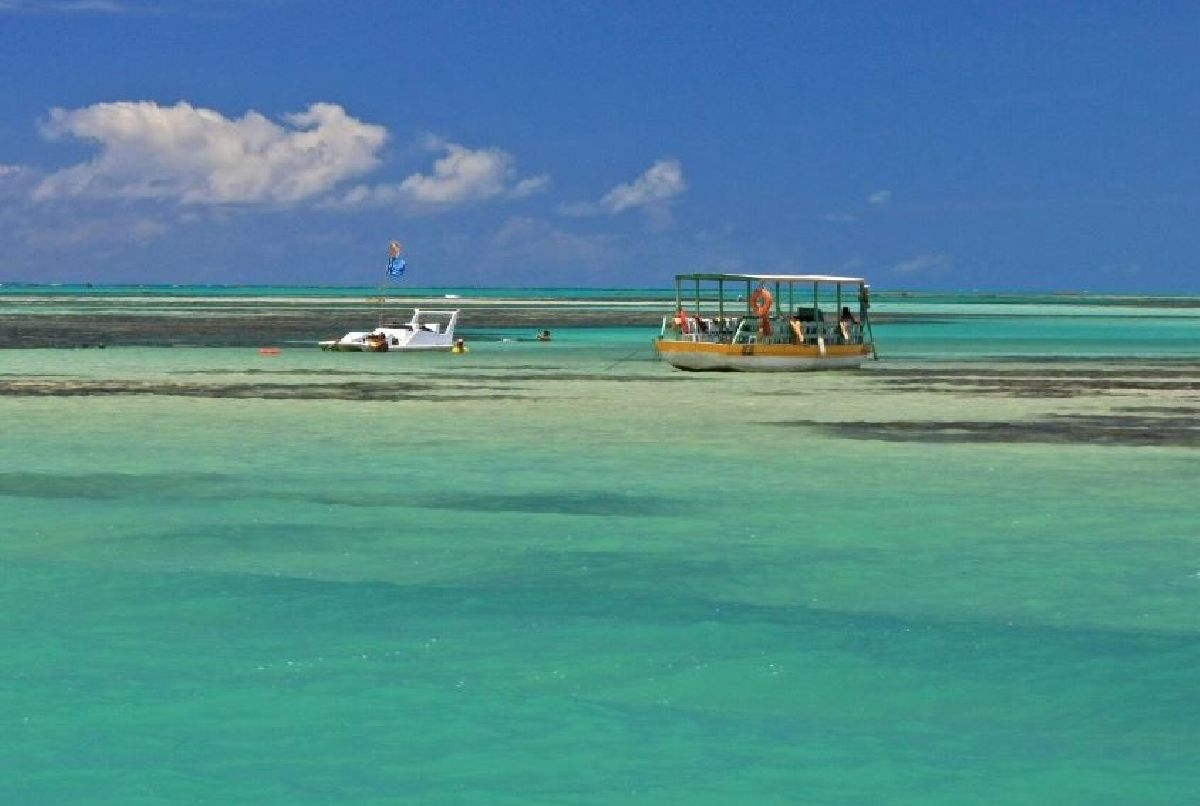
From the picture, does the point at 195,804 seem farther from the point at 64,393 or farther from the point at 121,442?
the point at 64,393

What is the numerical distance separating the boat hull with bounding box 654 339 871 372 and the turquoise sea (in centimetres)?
1907

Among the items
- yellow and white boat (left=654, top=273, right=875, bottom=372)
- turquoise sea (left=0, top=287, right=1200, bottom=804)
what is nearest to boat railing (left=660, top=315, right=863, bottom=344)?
yellow and white boat (left=654, top=273, right=875, bottom=372)

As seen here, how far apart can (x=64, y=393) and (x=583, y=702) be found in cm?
3068

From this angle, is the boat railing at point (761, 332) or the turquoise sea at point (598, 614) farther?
the boat railing at point (761, 332)

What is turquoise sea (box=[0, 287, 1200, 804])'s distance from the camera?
10992mm

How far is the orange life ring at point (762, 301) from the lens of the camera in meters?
52.5

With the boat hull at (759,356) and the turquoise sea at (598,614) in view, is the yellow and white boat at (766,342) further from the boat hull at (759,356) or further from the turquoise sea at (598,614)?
the turquoise sea at (598,614)

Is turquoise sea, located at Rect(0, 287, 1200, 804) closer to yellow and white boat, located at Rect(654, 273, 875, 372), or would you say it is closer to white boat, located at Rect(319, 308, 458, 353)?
yellow and white boat, located at Rect(654, 273, 875, 372)

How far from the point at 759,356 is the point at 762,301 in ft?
7.48

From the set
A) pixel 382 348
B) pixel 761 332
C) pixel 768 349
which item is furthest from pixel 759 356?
pixel 382 348

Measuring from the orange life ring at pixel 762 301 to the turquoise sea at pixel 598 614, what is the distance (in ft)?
66.3

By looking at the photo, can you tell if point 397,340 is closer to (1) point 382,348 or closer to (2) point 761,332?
(1) point 382,348

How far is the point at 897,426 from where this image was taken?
33094mm

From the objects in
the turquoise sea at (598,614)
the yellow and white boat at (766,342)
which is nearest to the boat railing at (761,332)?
the yellow and white boat at (766,342)
